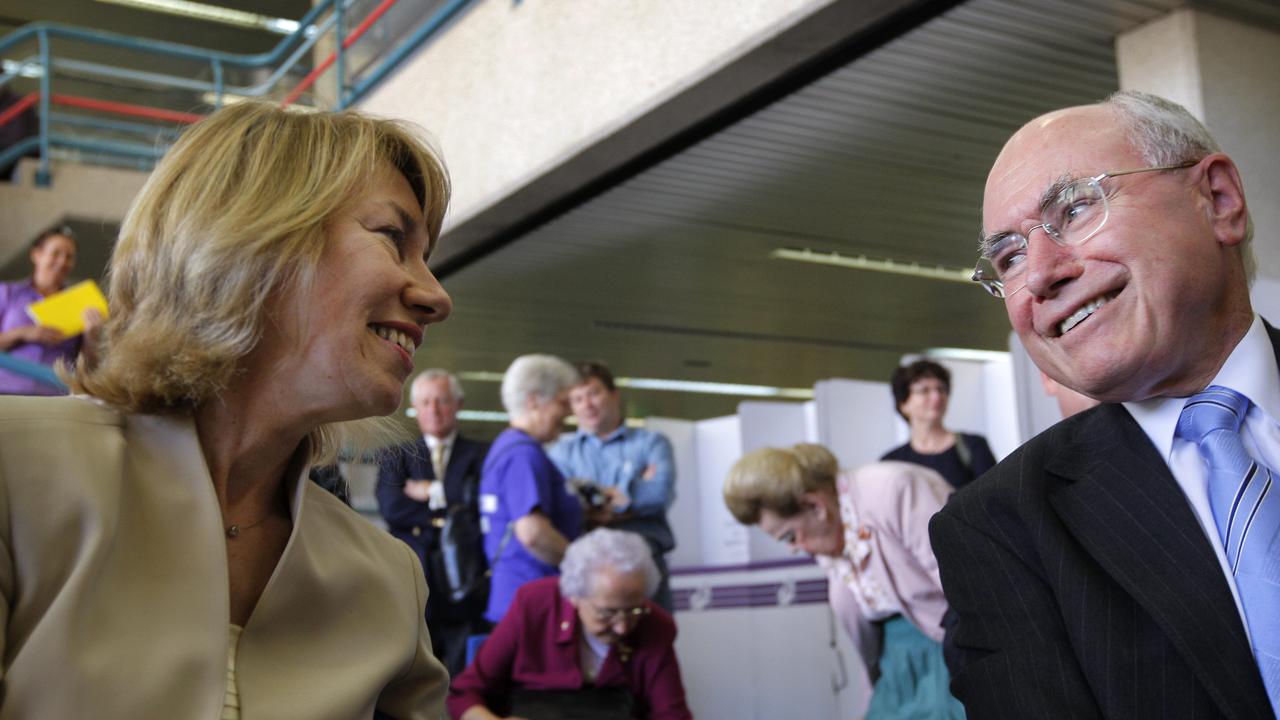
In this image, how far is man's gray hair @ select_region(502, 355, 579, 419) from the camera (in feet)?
15.3

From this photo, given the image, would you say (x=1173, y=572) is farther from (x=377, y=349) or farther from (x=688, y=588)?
(x=688, y=588)

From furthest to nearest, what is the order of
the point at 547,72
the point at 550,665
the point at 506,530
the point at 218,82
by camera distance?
the point at 218,82 < the point at 547,72 < the point at 506,530 < the point at 550,665

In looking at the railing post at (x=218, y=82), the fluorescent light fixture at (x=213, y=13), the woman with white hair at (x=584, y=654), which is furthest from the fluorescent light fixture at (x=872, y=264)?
the fluorescent light fixture at (x=213, y=13)

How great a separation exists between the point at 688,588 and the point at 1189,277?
5.69 metres

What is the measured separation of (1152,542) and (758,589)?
5267 millimetres

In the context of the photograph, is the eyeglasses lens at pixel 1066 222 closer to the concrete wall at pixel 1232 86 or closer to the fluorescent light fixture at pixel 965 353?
the concrete wall at pixel 1232 86

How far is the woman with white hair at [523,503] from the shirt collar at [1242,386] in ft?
9.70

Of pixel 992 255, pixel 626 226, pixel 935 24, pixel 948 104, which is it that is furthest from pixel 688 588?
pixel 992 255

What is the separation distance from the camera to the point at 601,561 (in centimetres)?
378

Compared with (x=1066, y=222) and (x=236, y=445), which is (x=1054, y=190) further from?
(x=236, y=445)

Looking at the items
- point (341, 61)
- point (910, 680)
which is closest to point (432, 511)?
point (910, 680)

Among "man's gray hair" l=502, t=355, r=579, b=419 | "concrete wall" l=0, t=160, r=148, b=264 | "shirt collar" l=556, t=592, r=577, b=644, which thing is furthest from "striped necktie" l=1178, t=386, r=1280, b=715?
"concrete wall" l=0, t=160, r=148, b=264

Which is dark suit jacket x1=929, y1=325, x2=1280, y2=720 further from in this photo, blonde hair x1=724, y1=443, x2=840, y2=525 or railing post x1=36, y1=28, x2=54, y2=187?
railing post x1=36, y1=28, x2=54, y2=187

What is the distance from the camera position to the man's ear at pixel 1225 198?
1.51m
